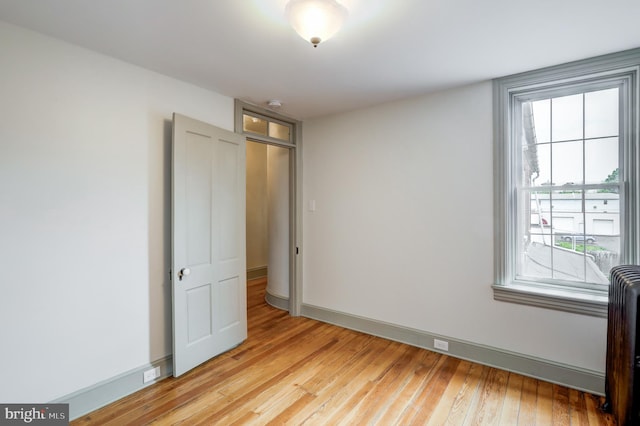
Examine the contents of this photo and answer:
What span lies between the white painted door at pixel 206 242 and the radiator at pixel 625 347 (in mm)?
2869

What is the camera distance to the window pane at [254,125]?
339 cm

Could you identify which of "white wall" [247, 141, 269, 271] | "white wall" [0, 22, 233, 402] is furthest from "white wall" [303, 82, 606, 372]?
"white wall" [247, 141, 269, 271]

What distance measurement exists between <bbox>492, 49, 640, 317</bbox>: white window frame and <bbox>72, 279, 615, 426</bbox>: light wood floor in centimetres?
Result: 70

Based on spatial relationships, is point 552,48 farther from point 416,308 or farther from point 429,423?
point 429,423

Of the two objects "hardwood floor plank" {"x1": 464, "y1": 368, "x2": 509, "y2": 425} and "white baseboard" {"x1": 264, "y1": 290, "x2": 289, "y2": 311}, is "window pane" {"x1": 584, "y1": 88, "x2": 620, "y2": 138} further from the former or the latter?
"white baseboard" {"x1": 264, "y1": 290, "x2": 289, "y2": 311}

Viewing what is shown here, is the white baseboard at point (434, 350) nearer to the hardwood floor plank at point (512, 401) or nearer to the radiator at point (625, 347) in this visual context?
the hardwood floor plank at point (512, 401)

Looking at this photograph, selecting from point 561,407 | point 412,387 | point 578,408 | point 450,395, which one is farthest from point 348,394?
point 578,408

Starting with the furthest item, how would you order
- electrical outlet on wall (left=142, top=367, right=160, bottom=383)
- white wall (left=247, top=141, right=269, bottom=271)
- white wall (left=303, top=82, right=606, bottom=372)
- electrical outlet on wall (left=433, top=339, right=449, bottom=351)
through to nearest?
white wall (left=247, top=141, right=269, bottom=271) → electrical outlet on wall (left=433, top=339, right=449, bottom=351) → white wall (left=303, top=82, right=606, bottom=372) → electrical outlet on wall (left=142, top=367, right=160, bottom=383)

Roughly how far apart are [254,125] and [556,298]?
332 cm

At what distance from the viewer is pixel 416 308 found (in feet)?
10.2

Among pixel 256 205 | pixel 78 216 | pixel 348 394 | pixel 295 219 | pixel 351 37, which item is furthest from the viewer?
pixel 256 205

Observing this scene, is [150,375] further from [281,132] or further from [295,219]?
[281,132]

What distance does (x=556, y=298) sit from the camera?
7.79 ft

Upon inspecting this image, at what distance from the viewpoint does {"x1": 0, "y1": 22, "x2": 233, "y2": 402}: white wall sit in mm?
1829
